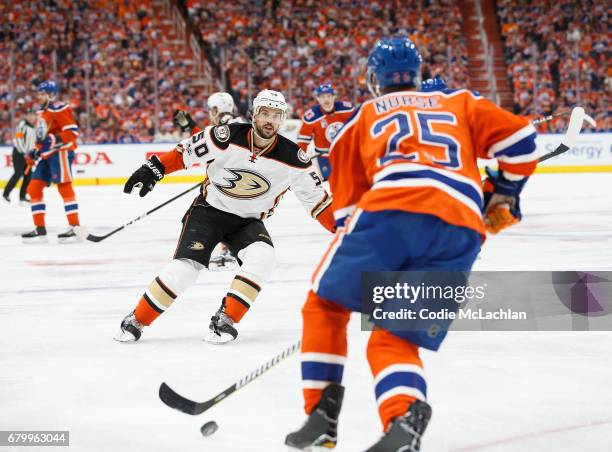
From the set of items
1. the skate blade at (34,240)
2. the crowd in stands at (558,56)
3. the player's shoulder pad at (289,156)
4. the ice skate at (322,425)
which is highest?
the player's shoulder pad at (289,156)

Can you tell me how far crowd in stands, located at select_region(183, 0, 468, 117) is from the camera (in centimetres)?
1564

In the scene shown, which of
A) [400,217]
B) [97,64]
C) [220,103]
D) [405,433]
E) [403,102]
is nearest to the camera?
[405,433]

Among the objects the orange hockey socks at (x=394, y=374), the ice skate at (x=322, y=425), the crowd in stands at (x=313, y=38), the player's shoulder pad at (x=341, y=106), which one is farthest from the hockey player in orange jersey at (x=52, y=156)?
the crowd in stands at (x=313, y=38)

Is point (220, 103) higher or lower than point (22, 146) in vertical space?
higher

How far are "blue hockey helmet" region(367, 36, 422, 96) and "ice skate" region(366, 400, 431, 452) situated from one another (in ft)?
2.67

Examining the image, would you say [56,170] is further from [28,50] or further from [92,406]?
[28,50]

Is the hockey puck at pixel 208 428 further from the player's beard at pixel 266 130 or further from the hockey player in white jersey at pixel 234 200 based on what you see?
the player's beard at pixel 266 130

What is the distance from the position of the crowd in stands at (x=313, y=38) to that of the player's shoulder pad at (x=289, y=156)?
11032 millimetres

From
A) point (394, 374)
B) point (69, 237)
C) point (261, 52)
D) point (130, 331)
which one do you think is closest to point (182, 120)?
point (69, 237)

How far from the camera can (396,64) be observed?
2.28m

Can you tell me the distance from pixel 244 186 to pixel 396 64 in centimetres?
174

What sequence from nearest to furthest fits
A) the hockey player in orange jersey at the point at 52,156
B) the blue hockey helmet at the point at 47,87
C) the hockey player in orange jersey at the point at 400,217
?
the hockey player in orange jersey at the point at 400,217 < the blue hockey helmet at the point at 47,87 < the hockey player in orange jersey at the point at 52,156

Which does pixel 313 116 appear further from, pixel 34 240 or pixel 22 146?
pixel 22 146

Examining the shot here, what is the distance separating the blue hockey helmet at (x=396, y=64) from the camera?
7.48ft
